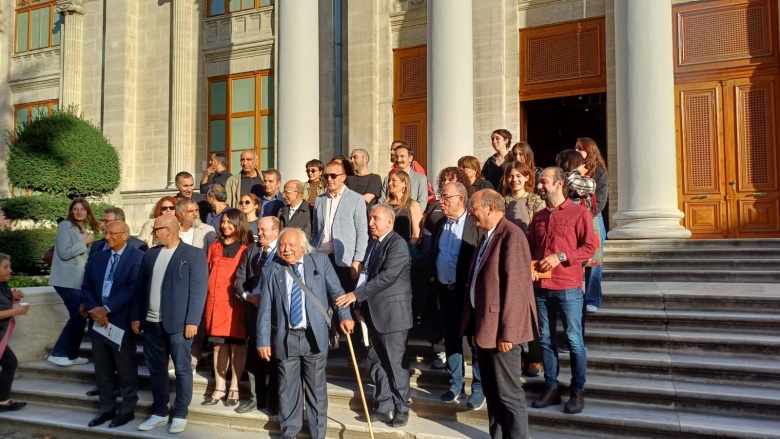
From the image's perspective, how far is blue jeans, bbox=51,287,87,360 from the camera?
830 centimetres

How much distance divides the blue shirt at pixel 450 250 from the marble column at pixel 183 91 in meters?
12.0

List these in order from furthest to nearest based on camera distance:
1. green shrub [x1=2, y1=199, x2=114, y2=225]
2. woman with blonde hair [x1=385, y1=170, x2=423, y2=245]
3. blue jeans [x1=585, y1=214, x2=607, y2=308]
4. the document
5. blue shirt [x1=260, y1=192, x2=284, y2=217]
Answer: green shrub [x1=2, y1=199, x2=114, y2=225]
blue shirt [x1=260, y1=192, x2=284, y2=217]
blue jeans [x1=585, y1=214, x2=607, y2=308]
woman with blonde hair [x1=385, y1=170, x2=423, y2=245]
the document

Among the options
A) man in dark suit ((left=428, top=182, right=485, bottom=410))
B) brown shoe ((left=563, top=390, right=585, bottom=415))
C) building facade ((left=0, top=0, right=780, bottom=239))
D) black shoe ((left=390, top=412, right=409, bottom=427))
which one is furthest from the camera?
building facade ((left=0, top=0, right=780, bottom=239))

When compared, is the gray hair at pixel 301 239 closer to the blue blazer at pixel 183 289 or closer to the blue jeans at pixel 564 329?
the blue blazer at pixel 183 289

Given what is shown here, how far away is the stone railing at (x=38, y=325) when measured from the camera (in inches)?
342

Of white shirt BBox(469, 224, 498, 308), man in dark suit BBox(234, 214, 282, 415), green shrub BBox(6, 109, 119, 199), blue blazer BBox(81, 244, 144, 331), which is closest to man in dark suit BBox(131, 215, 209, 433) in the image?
blue blazer BBox(81, 244, 144, 331)

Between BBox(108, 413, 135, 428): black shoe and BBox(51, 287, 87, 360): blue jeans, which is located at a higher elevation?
BBox(51, 287, 87, 360): blue jeans

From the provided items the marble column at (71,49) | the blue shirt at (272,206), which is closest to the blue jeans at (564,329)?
the blue shirt at (272,206)

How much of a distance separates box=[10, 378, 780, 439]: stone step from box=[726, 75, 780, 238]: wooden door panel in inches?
252

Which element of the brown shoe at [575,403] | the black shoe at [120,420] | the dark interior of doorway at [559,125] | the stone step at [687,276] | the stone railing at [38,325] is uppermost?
the dark interior of doorway at [559,125]

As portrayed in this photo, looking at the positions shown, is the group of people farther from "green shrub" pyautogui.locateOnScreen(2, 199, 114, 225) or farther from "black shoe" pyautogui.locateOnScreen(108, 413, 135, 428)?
"green shrub" pyautogui.locateOnScreen(2, 199, 114, 225)

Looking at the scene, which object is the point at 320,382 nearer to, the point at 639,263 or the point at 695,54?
the point at 639,263

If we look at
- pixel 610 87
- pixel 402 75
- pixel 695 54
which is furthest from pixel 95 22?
pixel 695 54

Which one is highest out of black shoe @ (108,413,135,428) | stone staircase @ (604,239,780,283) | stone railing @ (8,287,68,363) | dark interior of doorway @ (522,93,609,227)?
dark interior of doorway @ (522,93,609,227)
